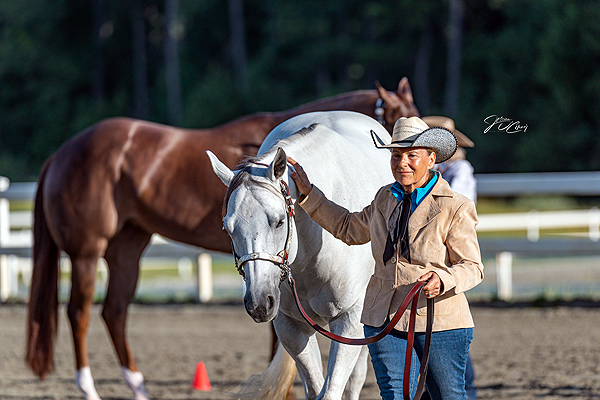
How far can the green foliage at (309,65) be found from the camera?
61.5ft

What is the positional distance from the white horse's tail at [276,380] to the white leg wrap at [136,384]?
1.33m

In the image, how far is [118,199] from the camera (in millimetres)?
5281

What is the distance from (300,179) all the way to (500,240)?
5.72 meters

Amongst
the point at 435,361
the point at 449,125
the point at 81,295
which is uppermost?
the point at 449,125

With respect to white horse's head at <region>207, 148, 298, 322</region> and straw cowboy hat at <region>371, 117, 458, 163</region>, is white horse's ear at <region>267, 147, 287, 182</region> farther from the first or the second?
straw cowboy hat at <region>371, 117, 458, 163</region>

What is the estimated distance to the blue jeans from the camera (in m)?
2.69

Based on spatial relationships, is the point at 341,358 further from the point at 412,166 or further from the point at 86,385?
the point at 86,385

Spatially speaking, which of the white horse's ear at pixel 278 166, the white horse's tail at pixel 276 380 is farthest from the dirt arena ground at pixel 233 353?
the white horse's ear at pixel 278 166

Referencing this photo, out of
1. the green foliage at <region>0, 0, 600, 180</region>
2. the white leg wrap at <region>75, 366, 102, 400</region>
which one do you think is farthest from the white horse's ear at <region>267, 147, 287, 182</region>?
the green foliage at <region>0, 0, 600, 180</region>

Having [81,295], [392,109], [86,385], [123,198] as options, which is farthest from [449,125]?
[86,385]

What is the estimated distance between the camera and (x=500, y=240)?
26.7 feet

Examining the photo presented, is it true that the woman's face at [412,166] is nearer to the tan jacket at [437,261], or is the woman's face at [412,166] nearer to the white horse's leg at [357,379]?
the tan jacket at [437,261]

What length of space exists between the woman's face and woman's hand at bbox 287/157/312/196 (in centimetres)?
39

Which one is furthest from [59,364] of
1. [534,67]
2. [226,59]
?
[226,59]
